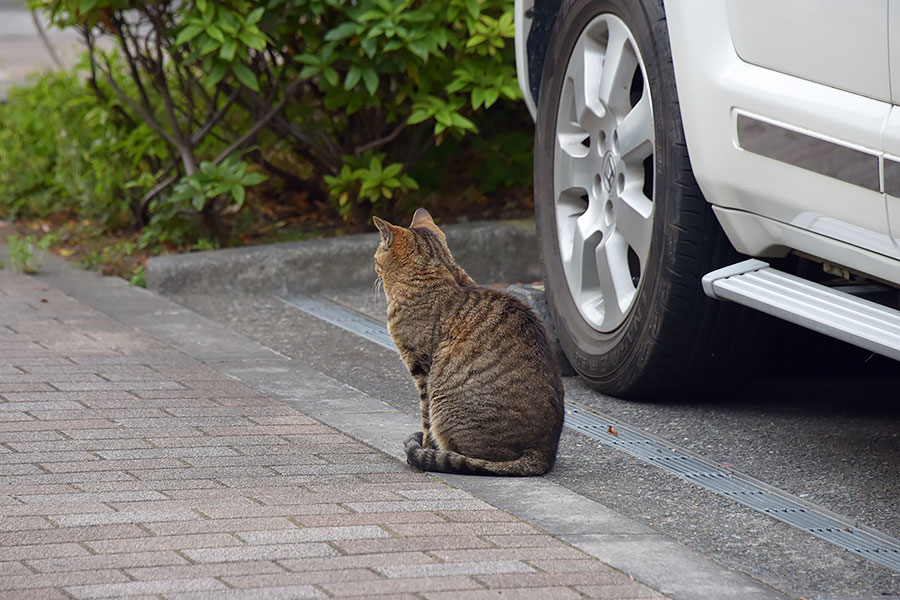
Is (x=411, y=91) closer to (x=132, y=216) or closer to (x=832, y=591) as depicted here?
(x=132, y=216)

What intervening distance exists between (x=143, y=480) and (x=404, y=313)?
941 mm

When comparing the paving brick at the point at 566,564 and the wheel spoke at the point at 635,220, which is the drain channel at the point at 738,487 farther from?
the paving brick at the point at 566,564

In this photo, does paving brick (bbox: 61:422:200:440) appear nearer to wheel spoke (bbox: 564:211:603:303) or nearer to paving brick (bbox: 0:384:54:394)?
paving brick (bbox: 0:384:54:394)

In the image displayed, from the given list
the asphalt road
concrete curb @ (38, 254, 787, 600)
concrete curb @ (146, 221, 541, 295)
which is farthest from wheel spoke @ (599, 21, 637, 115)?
concrete curb @ (146, 221, 541, 295)

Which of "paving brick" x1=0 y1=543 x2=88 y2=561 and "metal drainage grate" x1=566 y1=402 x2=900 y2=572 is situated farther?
"metal drainage grate" x1=566 y1=402 x2=900 y2=572

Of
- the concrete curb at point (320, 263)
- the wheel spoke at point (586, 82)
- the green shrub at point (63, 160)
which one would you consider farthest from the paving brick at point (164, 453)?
the green shrub at point (63, 160)

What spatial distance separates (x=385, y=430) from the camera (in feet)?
13.2

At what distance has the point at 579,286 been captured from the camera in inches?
178

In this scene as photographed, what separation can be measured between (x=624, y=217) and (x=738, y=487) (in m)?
1.06

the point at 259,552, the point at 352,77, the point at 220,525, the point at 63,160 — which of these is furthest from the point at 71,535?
the point at 63,160

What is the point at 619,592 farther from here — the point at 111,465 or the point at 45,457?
the point at 45,457

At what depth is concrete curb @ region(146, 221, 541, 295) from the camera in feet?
19.6

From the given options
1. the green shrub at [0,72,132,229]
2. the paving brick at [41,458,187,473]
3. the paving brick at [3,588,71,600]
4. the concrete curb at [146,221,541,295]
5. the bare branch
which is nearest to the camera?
the paving brick at [3,588,71,600]

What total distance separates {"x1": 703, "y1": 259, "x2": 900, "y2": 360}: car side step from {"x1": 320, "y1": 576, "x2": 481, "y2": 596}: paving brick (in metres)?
1.13
